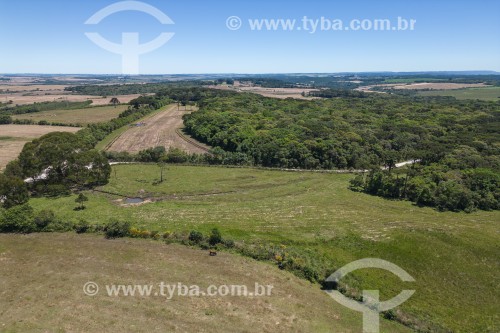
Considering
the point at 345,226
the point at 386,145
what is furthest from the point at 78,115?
the point at 345,226

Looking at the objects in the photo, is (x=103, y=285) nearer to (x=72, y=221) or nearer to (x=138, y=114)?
(x=72, y=221)

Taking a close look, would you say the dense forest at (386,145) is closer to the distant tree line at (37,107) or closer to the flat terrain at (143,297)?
the flat terrain at (143,297)

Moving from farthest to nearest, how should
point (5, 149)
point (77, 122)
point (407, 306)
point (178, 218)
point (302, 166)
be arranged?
1. point (77, 122)
2. point (5, 149)
3. point (302, 166)
4. point (178, 218)
5. point (407, 306)

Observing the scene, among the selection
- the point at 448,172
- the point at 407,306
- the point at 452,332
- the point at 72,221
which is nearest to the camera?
the point at 452,332

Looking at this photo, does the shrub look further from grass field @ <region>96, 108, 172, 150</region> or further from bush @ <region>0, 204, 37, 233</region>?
grass field @ <region>96, 108, 172, 150</region>

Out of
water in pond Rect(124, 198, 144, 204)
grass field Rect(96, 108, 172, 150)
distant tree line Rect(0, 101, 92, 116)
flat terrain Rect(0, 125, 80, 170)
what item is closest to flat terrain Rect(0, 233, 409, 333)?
water in pond Rect(124, 198, 144, 204)

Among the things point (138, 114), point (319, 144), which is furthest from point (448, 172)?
point (138, 114)

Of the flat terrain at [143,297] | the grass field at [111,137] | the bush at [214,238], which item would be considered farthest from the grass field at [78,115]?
the bush at [214,238]
